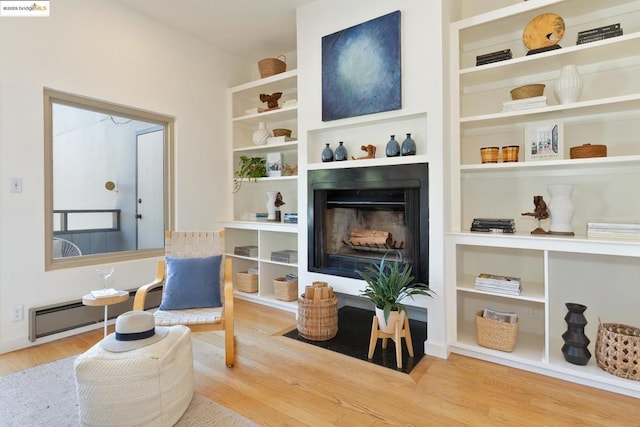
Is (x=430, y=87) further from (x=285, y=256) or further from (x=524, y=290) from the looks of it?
(x=285, y=256)

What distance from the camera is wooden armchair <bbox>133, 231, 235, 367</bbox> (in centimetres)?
229

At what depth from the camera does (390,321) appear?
2438mm

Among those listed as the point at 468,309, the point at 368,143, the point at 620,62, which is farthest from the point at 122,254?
the point at 620,62

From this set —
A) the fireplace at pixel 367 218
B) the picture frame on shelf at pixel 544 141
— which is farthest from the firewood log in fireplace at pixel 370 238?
the picture frame on shelf at pixel 544 141

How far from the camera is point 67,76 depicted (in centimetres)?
288

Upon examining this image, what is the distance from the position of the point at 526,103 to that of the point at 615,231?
1036mm

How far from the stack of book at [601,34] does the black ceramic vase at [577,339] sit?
177 cm

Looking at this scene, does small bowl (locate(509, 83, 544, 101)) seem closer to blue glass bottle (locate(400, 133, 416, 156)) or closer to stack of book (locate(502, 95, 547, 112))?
stack of book (locate(502, 95, 547, 112))

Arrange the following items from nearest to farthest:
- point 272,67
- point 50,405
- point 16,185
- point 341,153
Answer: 1. point 50,405
2. point 16,185
3. point 341,153
4. point 272,67

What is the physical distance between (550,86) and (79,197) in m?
4.22

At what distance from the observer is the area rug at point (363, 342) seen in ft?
7.94

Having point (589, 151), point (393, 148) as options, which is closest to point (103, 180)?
point (393, 148)

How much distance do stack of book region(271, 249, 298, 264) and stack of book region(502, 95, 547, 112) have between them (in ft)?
7.86

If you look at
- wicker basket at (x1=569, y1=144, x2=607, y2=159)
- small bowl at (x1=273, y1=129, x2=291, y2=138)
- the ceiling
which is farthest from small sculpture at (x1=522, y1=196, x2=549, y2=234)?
the ceiling
